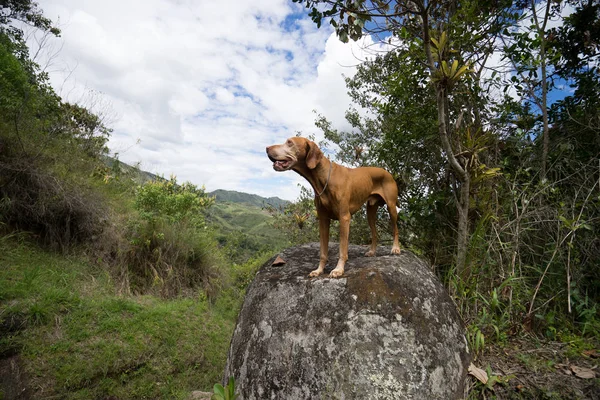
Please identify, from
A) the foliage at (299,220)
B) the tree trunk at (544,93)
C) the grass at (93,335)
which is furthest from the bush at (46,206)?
the tree trunk at (544,93)

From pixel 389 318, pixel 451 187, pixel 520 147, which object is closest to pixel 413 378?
pixel 389 318

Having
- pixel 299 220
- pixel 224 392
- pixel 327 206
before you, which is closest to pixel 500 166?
pixel 327 206

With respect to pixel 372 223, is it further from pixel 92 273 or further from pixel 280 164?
pixel 92 273

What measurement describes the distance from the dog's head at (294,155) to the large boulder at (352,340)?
972mm

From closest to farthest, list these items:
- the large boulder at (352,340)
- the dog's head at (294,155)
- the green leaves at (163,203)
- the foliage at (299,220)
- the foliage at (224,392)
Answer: the foliage at (224,392) → the large boulder at (352,340) → the dog's head at (294,155) → the green leaves at (163,203) → the foliage at (299,220)

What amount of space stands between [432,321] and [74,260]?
23.0 ft

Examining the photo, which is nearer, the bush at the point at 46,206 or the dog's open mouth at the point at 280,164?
the dog's open mouth at the point at 280,164

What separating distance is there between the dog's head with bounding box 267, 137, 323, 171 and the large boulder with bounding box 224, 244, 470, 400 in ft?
3.19

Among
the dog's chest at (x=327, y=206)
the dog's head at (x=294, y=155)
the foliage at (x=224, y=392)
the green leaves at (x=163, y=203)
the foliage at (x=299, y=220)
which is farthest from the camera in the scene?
the foliage at (x=299, y=220)

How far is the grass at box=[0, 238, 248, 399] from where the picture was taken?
4.55 metres

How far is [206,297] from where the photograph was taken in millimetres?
7594

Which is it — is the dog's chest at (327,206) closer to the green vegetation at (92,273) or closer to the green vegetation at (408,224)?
the green vegetation at (408,224)

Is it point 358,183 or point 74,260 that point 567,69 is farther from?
point 74,260

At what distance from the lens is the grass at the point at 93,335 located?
4551 millimetres
